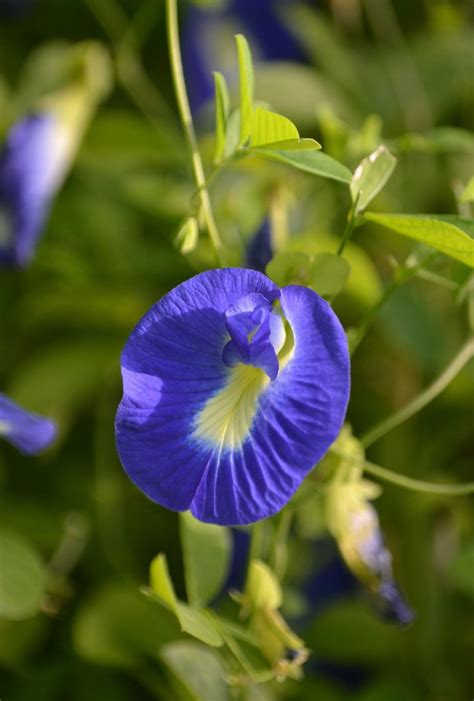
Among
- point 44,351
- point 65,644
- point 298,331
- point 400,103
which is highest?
point 298,331

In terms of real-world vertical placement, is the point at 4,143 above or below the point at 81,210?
above

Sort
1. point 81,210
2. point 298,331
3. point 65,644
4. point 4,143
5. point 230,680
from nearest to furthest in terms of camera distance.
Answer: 1. point 298,331
2. point 230,680
3. point 65,644
4. point 4,143
5. point 81,210

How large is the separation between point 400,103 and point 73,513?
0.63m

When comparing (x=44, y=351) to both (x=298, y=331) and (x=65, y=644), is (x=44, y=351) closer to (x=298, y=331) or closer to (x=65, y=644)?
(x=65, y=644)

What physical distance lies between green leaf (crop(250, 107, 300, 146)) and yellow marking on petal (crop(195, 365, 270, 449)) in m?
0.12

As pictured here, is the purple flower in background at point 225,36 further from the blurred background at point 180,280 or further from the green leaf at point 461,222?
the green leaf at point 461,222

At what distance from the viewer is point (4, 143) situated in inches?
41.9

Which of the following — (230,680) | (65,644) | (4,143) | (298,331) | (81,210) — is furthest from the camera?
(81,210)

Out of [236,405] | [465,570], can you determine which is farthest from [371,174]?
[465,570]

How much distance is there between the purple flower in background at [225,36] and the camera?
134 centimetres

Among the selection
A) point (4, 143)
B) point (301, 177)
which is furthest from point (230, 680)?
point (4, 143)

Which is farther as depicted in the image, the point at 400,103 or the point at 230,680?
the point at 400,103

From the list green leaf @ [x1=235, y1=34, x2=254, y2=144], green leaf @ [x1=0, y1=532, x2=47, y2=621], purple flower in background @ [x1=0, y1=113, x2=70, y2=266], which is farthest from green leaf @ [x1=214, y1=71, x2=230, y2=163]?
purple flower in background @ [x1=0, y1=113, x2=70, y2=266]

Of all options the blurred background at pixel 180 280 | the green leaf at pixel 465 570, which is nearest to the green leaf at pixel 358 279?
the blurred background at pixel 180 280
